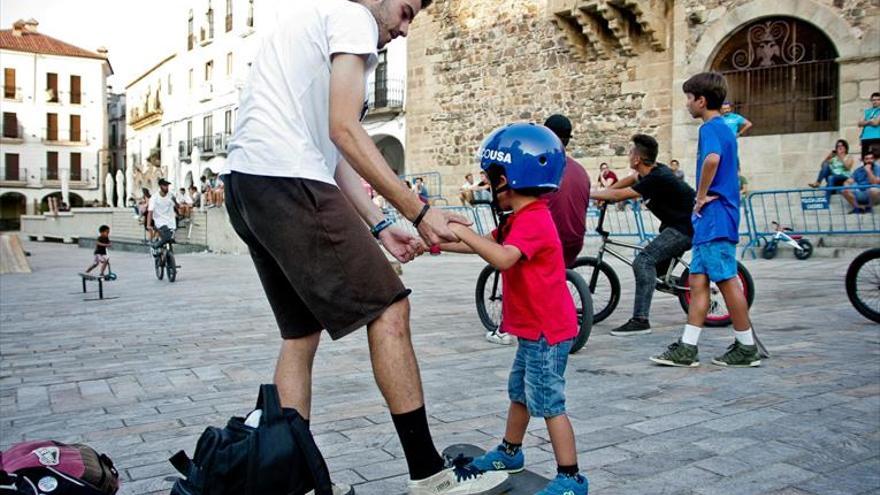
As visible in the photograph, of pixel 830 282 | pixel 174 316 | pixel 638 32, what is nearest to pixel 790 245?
pixel 830 282

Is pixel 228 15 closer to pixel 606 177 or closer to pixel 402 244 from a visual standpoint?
pixel 606 177

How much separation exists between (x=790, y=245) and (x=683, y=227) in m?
7.56

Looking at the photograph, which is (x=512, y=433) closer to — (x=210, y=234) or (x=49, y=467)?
(x=49, y=467)

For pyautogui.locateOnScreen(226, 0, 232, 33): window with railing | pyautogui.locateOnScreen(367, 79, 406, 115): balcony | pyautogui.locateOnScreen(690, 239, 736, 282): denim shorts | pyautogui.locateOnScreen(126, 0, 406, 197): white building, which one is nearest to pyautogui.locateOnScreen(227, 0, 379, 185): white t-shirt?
pyautogui.locateOnScreen(690, 239, 736, 282): denim shorts

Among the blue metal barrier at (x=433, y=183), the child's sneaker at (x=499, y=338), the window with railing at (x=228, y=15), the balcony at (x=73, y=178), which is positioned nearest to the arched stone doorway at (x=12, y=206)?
the balcony at (x=73, y=178)

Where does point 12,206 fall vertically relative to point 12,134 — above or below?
below

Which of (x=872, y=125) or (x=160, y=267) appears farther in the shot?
(x=872, y=125)

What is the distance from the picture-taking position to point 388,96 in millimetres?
29297

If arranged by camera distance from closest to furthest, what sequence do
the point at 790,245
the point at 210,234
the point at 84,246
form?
the point at 790,245
the point at 210,234
the point at 84,246

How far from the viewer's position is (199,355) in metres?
5.74

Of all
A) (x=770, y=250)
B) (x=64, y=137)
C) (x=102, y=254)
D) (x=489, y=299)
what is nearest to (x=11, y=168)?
(x=64, y=137)

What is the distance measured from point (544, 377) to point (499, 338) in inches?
134

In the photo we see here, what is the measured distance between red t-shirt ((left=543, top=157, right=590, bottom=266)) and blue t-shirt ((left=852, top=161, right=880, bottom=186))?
916 cm

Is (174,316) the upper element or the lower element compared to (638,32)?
lower
